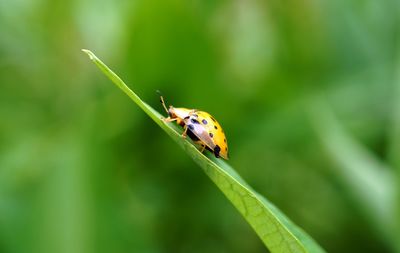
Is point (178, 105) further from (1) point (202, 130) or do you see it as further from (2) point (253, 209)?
(2) point (253, 209)

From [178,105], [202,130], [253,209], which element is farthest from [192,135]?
[178,105]

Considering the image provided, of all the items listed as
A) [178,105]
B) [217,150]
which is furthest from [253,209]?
[178,105]

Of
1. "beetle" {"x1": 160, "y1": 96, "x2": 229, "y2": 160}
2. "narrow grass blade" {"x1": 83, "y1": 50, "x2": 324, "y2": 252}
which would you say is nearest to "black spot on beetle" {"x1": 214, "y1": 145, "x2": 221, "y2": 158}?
"beetle" {"x1": 160, "y1": 96, "x2": 229, "y2": 160}

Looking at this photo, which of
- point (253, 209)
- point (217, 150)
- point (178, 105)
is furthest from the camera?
point (178, 105)

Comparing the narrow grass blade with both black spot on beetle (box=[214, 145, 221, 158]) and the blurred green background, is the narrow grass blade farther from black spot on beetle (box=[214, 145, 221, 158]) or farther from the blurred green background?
the blurred green background

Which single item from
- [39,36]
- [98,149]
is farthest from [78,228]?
[39,36]

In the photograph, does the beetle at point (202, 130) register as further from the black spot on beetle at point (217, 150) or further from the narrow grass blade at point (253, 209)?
the narrow grass blade at point (253, 209)

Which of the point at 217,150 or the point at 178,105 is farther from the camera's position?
the point at 178,105

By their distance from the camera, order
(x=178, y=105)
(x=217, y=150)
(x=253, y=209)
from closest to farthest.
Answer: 1. (x=253, y=209)
2. (x=217, y=150)
3. (x=178, y=105)

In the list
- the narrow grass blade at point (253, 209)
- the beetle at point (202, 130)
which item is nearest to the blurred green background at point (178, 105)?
the beetle at point (202, 130)
